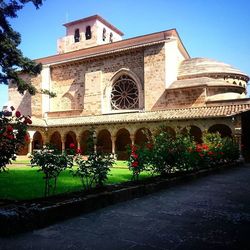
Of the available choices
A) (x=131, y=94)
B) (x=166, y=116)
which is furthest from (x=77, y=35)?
(x=166, y=116)

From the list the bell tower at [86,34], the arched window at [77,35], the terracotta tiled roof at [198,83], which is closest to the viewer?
the terracotta tiled roof at [198,83]

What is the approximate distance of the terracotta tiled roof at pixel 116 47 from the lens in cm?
2326

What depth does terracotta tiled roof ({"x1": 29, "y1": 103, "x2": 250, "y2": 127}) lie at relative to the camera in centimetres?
1665

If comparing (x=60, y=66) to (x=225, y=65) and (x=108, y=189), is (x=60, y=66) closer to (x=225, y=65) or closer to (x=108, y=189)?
(x=225, y=65)

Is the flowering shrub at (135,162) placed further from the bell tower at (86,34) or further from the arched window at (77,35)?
the arched window at (77,35)

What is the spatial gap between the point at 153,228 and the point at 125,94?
2181 centimetres

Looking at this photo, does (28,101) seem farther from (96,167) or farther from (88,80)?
(96,167)

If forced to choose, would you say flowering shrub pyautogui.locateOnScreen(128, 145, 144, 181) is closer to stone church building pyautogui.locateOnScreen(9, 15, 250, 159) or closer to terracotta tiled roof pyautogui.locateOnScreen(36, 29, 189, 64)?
stone church building pyautogui.locateOnScreen(9, 15, 250, 159)

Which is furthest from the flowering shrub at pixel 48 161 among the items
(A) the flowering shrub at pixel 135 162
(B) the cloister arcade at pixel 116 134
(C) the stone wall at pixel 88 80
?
(C) the stone wall at pixel 88 80

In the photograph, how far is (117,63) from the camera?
2466 centimetres

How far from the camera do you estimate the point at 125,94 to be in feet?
81.3

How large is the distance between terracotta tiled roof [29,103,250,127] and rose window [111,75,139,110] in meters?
2.80

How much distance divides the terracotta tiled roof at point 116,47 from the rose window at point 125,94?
277cm

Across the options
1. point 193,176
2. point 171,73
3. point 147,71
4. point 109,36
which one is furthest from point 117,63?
point 193,176
